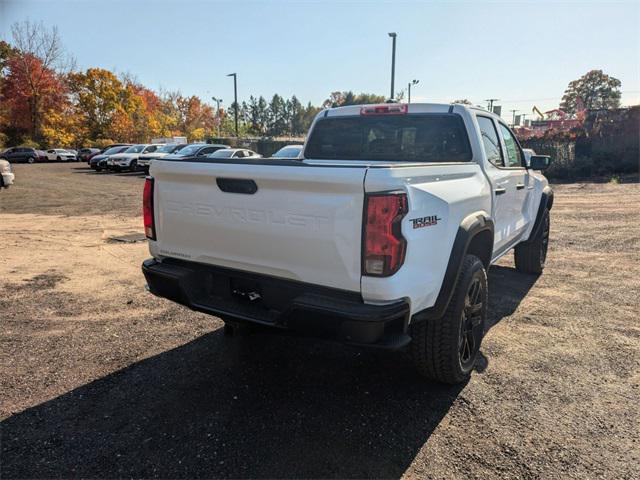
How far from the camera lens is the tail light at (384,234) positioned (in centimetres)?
249

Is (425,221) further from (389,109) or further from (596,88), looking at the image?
(596,88)

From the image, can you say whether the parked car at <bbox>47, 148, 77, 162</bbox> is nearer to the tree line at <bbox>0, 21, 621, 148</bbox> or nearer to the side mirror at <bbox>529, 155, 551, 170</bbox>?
the tree line at <bbox>0, 21, 621, 148</bbox>

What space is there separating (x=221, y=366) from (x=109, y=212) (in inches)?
383

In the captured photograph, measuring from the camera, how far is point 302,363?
3.74m

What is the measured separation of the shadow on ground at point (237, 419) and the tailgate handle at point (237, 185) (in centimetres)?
140

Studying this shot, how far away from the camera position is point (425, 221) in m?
2.71

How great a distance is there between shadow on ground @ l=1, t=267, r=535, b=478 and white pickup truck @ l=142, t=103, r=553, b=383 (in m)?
0.48

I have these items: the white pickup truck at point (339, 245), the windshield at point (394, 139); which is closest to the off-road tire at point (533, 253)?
the white pickup truck at point (339, 245)

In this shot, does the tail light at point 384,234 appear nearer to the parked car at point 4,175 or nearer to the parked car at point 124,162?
the parked car at point 4,175

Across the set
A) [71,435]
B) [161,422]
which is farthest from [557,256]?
[71,435]

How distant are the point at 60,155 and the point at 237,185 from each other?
1893 inches

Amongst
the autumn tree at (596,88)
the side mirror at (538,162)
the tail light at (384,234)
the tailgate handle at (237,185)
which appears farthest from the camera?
the autumn tree at (596,88)

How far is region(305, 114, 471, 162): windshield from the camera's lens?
13.8 ft

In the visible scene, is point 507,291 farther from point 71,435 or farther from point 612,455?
point 71,435
